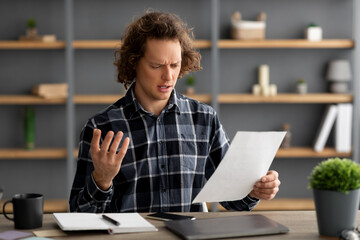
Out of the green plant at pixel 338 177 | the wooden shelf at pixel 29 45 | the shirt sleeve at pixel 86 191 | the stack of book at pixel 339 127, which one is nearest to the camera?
the green plant at pixel 338 177

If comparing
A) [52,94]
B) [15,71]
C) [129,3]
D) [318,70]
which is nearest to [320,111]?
[318,70]

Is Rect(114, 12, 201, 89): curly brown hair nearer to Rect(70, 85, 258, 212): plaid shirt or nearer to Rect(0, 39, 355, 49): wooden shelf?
Rect(70, 85, 258, 212): plaid shirt

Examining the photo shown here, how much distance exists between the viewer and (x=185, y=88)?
4.30 metres

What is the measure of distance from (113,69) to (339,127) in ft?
5.83

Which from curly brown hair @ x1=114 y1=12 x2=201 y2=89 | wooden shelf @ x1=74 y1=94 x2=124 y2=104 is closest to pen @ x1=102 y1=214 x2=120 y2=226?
curly brown hair @ x1=114 y1=12 x2=201 y2=89

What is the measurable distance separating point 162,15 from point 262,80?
2.16 meters

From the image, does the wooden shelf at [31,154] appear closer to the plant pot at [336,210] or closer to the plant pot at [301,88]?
the plant pot at [301,88]

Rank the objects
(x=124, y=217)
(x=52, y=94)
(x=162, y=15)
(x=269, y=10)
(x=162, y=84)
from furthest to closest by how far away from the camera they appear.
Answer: (x=269, y=10) → (x=52, y=94) → (x=162, y=15) → (x=162, y=84) → (x=124, y=217)

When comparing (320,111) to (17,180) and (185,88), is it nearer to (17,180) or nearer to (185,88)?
(185,88)

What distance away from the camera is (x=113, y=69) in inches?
170

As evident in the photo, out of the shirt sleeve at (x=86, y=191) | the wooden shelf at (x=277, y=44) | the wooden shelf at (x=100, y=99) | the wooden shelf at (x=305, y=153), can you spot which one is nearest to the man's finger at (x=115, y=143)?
the shirt sleeve at (x=86, y=191)

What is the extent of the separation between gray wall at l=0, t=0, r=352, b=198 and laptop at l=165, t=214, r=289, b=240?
108 inches

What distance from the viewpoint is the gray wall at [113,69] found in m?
4.27

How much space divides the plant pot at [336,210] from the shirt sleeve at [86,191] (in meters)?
0.68
